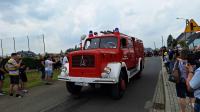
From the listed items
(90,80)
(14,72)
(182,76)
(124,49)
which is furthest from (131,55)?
(182,76)

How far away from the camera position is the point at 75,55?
11992mm

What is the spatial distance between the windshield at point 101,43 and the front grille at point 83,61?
1.86 m

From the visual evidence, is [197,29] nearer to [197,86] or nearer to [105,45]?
[105,45]

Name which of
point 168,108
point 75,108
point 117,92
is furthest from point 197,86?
point 117,92

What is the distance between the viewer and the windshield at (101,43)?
13395 mm

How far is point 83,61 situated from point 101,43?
83.8 inches

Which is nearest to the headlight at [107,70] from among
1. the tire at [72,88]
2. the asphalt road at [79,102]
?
the asphalt road at [79,102]

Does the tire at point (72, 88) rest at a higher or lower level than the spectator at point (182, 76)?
lower

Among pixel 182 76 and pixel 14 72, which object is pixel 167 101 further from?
→ pixel 14 72

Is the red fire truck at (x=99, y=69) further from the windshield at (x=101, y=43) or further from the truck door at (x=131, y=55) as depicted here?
the truck door at (x=131, y=55)

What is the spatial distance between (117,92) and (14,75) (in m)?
4.25

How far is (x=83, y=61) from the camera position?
1181cm

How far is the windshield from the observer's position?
527 inches

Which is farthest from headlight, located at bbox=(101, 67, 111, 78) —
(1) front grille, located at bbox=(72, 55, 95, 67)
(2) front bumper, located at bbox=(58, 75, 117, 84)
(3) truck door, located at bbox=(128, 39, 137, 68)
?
(3) truck door, located at bbox=(128, 39, 137, 68)
